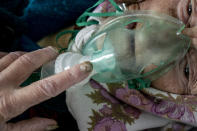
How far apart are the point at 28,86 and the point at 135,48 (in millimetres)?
319

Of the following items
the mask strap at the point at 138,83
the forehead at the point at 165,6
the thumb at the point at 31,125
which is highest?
the forehead at the point at 165,6

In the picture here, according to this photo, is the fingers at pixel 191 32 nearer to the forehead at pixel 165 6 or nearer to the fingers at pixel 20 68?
the forehead at pixel 165 6

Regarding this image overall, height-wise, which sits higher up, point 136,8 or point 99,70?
point 136,8

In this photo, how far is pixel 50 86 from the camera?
0.51 meters

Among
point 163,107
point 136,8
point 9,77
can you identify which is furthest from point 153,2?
point 9,77

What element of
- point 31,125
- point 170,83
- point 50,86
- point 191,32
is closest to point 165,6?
point 191,32

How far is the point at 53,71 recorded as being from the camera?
2.23 ft

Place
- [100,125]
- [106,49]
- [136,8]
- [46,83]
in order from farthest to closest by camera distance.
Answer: [100,125] → [136,8] → [106,49] → [46,83]

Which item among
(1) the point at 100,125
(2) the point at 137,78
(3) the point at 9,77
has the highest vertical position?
(3) the point at 9,77

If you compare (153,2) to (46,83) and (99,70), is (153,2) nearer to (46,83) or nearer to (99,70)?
(99,70)

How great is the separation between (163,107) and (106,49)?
0.38 metres

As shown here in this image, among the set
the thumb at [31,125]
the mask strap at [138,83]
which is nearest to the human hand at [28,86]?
the thumb at [31,125]

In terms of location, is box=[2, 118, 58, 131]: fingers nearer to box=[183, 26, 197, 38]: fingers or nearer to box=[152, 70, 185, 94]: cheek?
box=[152, 70, 185, 94]: cheek

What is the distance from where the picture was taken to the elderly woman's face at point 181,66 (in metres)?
0.67
